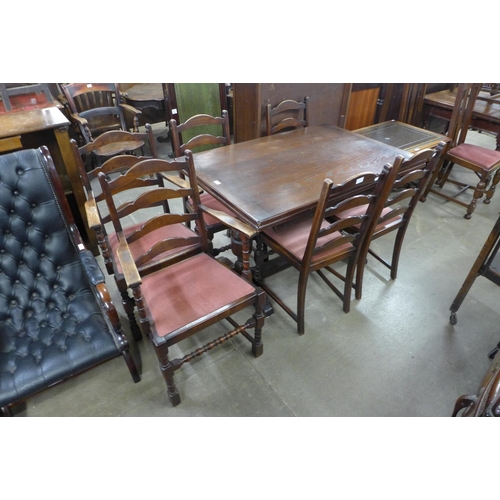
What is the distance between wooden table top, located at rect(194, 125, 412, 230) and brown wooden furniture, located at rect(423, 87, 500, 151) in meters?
1.43

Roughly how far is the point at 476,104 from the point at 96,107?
3.97 metres

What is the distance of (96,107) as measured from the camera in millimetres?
3645

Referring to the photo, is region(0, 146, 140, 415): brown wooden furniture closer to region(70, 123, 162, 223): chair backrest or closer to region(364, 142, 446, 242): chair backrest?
region(70, 123, 162, 223): chair backrest

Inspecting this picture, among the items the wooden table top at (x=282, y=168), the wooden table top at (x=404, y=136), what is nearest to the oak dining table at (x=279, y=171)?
the wooden table top at (x=282, y=168)

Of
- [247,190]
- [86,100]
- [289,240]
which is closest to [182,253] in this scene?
[247,190]

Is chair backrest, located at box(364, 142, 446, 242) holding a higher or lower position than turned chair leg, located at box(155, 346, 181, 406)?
higher

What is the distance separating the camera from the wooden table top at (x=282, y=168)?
64.8 inches

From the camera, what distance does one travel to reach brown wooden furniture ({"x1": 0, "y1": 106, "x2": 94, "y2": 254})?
5.90 feet

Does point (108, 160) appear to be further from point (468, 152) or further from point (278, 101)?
point (468, 152)

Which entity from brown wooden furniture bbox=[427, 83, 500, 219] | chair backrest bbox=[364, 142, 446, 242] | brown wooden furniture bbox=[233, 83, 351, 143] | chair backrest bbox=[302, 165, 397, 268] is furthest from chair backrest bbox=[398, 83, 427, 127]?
chair backrest bbox=[302, 165, 397, 268]

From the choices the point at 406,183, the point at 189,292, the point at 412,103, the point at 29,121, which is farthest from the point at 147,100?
the point at 406,183

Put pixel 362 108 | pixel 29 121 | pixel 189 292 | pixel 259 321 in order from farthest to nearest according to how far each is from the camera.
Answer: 1. pixel 362 108
2. pixel 29 121
3. pixel 259 321
4. pixel 189 292

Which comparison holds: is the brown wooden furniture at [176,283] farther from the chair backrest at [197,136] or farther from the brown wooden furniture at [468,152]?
the brown wooden furniture at [468,152]

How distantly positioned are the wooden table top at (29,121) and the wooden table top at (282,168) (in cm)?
84
